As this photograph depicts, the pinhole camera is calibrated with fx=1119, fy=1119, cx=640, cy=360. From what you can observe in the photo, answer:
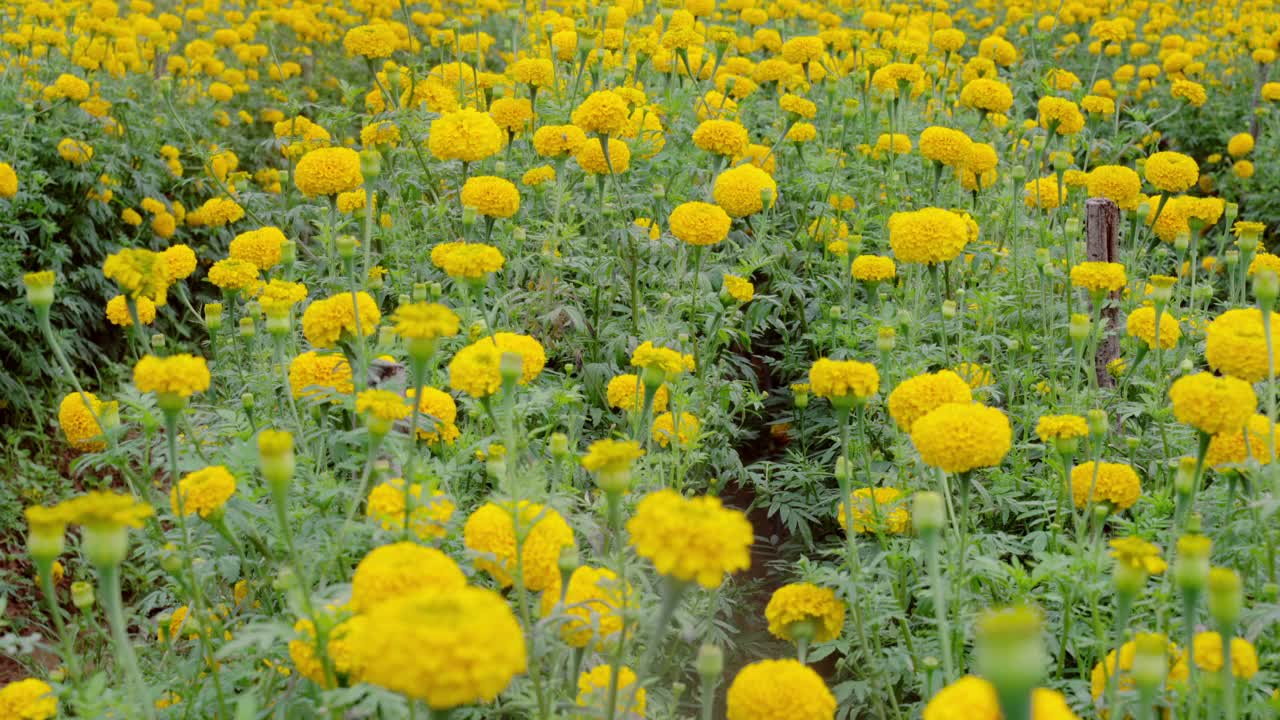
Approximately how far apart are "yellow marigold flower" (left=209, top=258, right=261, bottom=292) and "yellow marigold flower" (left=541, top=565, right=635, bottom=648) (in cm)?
144

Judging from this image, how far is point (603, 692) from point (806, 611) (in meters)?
0.53

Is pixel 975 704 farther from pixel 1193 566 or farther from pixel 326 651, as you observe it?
pixel 326 651

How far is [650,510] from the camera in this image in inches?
51.7

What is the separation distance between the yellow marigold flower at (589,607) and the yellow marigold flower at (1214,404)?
0.97 metres

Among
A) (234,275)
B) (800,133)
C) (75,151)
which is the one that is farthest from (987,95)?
(75,151)

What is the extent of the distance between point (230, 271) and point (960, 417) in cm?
180

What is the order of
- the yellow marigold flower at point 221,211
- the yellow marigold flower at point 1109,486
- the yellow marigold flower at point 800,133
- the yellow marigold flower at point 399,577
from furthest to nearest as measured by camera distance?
the yellow marigold flower at point 800,133 → the yellow marigold flower at point 221,211 → the yellow marigold flower at point 1109,486 → the yellow marigold flower at point 399,577

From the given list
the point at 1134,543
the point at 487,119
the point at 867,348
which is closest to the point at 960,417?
the point at 1134,543

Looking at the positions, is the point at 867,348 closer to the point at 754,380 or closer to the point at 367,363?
the point at 754,380

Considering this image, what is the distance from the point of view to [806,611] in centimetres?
208

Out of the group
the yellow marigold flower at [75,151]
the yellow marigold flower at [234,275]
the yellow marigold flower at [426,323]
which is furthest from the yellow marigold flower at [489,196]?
the yellow marigold flower at [75,151]

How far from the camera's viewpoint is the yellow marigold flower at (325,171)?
2785mm

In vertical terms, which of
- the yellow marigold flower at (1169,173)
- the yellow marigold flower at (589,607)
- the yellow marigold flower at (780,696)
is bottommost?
the yellow marigold flower at (780,696)

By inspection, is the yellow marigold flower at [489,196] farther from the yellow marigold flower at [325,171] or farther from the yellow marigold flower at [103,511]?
the yellow marigold flower at [103,511]
